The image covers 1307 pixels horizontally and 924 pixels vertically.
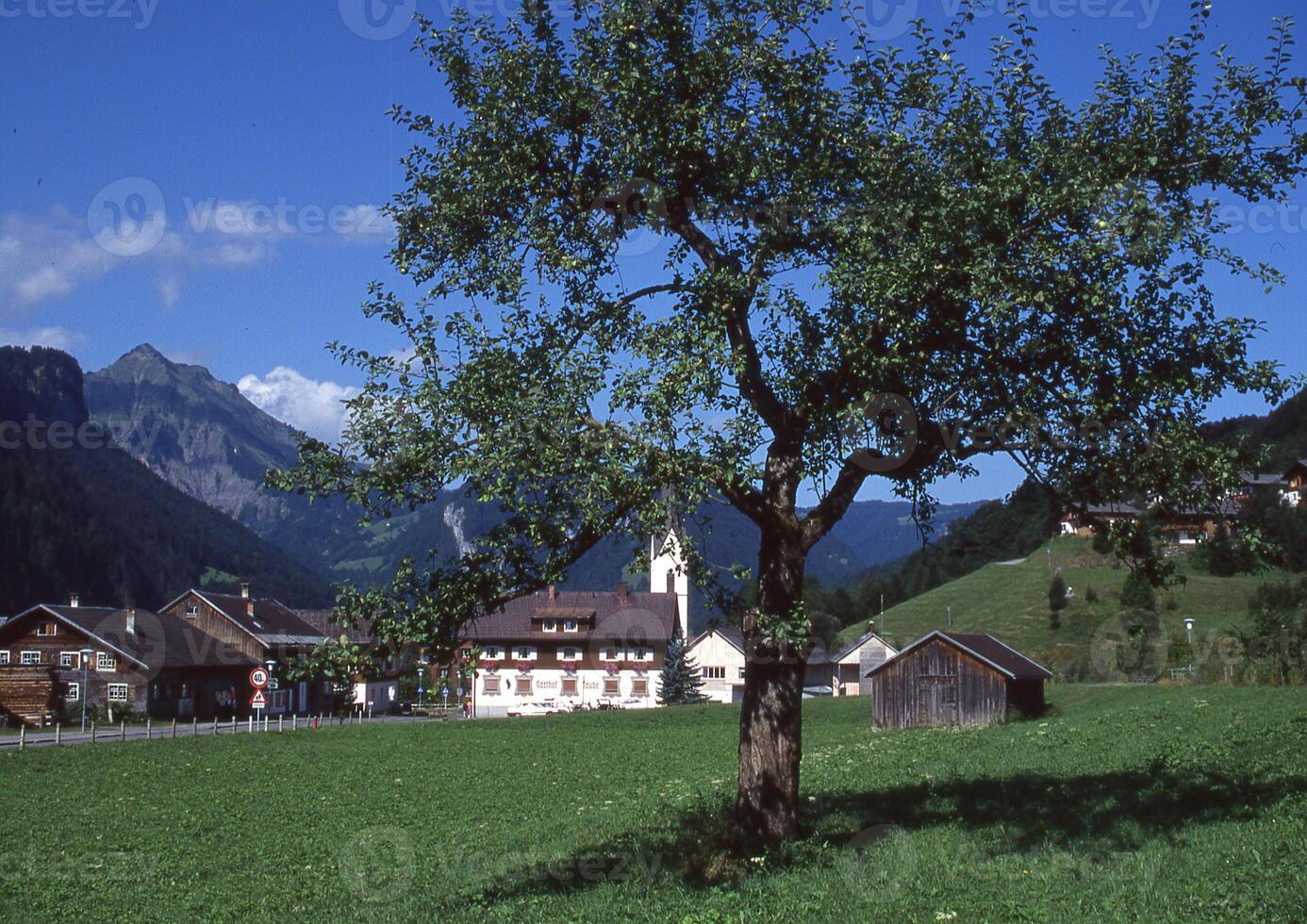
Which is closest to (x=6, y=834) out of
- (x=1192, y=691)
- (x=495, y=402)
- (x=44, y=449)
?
(x=495, y=402)

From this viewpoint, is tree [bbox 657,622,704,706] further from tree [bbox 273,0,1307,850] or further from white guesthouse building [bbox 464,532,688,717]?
tree [bbox 273,0,1307,850]

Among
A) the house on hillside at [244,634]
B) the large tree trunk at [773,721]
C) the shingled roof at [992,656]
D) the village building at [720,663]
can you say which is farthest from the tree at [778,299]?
the village building at [720,663]

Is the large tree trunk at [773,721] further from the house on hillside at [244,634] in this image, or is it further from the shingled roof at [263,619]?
the shingled roof at [263,619]

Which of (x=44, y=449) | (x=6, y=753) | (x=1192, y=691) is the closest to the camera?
(x=6, y=753)

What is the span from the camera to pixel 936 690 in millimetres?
60906

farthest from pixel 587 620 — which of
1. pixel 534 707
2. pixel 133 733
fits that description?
pixel 133 733

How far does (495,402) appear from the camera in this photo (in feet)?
48.8

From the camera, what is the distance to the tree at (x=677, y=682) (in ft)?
310

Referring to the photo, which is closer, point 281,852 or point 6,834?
point 281,852

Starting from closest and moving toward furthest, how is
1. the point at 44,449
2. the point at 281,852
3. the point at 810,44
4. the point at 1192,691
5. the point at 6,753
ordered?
the point at 810,44, the point at 281,852, the point at 6,753, the point at 1192,691, the point at 44,449

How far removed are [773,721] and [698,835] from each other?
2.78m

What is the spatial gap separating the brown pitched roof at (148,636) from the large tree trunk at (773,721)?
79444mm

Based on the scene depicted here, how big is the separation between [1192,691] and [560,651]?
63581mm

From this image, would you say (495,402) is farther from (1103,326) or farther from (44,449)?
(44,449)
